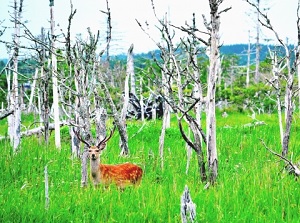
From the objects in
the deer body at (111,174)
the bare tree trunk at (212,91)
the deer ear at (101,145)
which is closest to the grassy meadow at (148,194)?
the deer body at (111,174)

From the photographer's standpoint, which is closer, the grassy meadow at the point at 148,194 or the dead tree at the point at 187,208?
the dead tree at the point at 187,208

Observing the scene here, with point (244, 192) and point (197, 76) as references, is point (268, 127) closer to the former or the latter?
point (197, 76)

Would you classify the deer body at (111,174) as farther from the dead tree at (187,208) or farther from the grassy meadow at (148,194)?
the dead tree at (187,208)

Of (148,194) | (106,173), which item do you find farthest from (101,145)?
(148,194)

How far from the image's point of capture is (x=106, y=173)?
22.1 ft

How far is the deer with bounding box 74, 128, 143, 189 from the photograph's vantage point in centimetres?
659

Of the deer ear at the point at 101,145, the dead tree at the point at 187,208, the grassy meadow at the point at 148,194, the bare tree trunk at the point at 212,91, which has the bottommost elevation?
the grassy meadow at the point at 148,194

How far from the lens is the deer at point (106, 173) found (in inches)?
259

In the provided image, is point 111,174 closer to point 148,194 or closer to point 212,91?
point 148,194

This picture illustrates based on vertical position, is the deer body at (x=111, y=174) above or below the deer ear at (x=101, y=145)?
below

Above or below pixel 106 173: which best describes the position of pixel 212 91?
above

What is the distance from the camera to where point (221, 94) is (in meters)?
27.1

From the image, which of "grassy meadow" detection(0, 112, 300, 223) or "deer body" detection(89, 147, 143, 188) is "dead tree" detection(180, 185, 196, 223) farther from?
"deer body" detection(89, 147, 143, 188)

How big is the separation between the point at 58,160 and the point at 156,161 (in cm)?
170
